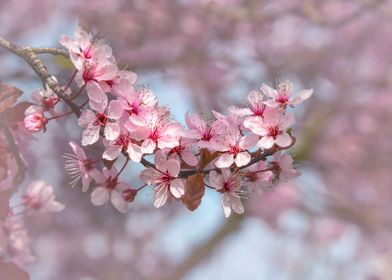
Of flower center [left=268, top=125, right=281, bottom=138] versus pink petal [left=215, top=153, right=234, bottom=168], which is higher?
flower center [left=268, top=125, right=281, bottom=138]

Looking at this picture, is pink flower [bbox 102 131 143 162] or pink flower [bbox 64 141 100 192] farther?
pink flower [bbox 64 141 100 192]

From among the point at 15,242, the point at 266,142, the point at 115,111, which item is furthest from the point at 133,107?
the point at 15,242

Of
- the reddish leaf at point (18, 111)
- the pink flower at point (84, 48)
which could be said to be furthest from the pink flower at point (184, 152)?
the reddish leaf at point (18, 111)

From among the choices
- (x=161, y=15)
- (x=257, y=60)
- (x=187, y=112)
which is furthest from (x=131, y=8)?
(x=187, y=112)

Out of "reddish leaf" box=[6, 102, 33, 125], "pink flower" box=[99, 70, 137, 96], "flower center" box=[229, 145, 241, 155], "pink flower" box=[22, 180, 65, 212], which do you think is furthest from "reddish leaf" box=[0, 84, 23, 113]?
"flower center" box=[229, 145, 241, 155]

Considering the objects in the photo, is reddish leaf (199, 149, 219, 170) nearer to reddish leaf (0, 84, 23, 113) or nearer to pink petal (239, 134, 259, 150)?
pink petal (239, 134, 259, 150)
